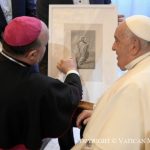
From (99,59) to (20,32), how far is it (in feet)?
1.61

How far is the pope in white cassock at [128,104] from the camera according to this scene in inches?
49.5

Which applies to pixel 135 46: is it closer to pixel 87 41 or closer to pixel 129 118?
pixel 129 118

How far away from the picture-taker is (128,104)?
127 centimetres

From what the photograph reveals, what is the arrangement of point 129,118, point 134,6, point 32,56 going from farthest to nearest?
point 134,6
point 32,56
point 129,118

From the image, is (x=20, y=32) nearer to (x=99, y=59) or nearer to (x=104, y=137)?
(x=99, y=59)

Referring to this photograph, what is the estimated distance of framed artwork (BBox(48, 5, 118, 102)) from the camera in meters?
1.77

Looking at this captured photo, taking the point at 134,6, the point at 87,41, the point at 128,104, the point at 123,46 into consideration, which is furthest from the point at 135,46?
the point at 134,6

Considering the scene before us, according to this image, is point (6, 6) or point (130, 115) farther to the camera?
point (6, 6)

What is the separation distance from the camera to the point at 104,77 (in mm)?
1806


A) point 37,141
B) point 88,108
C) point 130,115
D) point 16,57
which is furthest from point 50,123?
point 130,115

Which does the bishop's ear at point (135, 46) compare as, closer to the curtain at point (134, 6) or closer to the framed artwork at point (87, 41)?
the framed artwork at point (87, 41)

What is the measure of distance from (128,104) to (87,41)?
0.62 metres

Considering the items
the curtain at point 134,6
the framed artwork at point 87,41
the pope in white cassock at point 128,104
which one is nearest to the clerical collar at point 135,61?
the pope in white cassock at point 128,104

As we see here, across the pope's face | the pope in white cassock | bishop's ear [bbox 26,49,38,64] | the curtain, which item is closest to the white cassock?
the pope in white cassock
